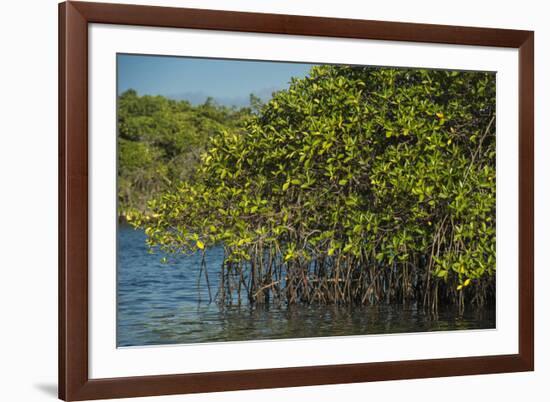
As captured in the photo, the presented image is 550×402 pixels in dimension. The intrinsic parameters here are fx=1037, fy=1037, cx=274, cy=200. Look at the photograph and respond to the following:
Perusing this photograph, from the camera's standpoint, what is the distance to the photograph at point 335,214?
321 inches

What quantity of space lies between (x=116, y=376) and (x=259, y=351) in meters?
1.00

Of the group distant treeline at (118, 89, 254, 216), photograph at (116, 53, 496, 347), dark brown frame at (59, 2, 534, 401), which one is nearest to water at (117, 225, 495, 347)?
photograph at (116, 53, 496, 347)

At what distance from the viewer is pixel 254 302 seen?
29.0ft

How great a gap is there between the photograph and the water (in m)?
0.02

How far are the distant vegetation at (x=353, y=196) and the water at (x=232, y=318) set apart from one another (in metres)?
0.20

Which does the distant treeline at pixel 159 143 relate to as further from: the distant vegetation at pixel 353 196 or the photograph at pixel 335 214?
the distant vegetation at pixel 353 196

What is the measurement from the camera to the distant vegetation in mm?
8227

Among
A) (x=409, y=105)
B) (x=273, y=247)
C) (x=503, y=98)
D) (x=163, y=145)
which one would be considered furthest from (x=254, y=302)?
(x=163, y=145)

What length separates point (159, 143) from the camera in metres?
12.0

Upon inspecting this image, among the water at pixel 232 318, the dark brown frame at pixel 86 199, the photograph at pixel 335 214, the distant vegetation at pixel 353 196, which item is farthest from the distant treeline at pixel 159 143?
the dark brown frame at pixel 86 199

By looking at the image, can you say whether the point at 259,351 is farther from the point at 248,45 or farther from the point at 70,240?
the point at 248,45

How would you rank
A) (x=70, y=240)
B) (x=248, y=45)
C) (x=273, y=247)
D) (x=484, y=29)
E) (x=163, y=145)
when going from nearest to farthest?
(x=70, y=240)
(x=248, y=45)
(x=484, y=29)
(x=273, y=247)
(x=163, y=145)

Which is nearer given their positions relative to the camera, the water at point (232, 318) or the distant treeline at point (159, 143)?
the water at point (232, 318)

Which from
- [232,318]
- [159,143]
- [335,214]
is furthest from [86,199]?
[159,143]
